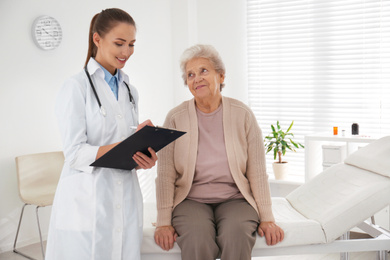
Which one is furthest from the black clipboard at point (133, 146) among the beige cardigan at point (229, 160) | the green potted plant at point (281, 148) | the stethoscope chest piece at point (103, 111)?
the green potted plant at point (281, 148)

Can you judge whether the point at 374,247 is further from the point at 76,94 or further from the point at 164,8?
the point at 164,8

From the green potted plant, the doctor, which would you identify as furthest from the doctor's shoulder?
the green potted plant

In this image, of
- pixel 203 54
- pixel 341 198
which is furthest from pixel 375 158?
pixel 203 54

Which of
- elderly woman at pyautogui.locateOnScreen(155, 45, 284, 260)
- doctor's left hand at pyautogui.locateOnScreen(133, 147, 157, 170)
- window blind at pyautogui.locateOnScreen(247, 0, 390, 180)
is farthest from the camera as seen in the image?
window blind at pyautogui.locateOnScreen(247, 0, 390, 180)

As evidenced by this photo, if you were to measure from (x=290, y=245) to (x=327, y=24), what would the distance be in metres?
2.68

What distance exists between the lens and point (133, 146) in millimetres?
1591

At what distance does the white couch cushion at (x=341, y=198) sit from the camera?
81.7 inches

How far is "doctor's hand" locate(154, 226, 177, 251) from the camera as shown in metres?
1.95

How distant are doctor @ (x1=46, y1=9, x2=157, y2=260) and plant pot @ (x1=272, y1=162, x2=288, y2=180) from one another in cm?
265

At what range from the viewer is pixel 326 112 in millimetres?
4199

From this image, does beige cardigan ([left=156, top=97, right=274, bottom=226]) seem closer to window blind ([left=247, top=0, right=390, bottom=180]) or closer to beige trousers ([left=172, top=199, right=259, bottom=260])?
beige trousers ([left=172, top=199, right=259, bottom=260])

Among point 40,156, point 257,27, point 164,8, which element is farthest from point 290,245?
point 164,8

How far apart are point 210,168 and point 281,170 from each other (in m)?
2.24

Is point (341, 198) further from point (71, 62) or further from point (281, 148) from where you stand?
point (71, 62)
